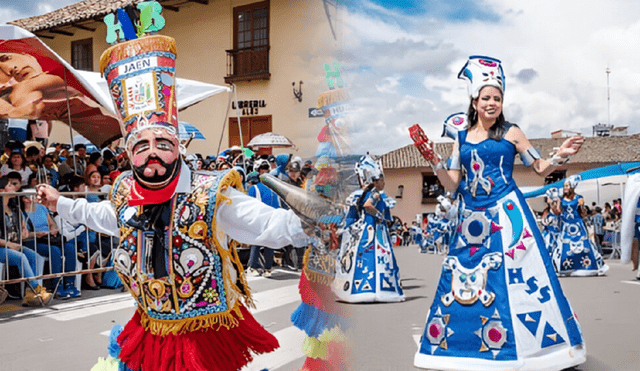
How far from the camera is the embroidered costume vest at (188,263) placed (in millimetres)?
2662

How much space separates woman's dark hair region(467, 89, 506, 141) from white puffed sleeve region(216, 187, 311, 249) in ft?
6.92

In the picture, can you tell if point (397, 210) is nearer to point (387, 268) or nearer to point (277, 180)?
point (387, 268)

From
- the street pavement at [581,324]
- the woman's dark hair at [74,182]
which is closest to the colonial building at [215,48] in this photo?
the woman's dark hair at [74,182]

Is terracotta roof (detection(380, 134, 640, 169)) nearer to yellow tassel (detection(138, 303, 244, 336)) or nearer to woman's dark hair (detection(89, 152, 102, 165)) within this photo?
woman's dark hair (detection(89, 152, 102, 165))

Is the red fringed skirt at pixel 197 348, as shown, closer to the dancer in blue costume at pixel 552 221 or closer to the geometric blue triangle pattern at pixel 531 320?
the geometric blue triangle pattern at pixel 531 320

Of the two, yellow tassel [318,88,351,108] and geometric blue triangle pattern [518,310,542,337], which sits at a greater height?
yellow tassel [318,88,351,108]

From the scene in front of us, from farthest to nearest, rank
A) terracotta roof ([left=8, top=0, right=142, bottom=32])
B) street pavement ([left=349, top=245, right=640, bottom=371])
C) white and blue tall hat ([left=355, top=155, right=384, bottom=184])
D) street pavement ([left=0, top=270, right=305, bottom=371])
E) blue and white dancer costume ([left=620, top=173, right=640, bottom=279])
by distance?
1. terracotta roof ([left=8, top=0, right=142, bottom=32])
2. white and blue tall hat ([left=355, top=155, right=384, bottom=184])
3. blue and white dancer costume ([left=620, top=173, right=640, bottom=279])
4. street pavement ([left=0, top=270, right=305, bottom=371])
5. street pavement ([left=349, top=245, right=640, bottom=371])

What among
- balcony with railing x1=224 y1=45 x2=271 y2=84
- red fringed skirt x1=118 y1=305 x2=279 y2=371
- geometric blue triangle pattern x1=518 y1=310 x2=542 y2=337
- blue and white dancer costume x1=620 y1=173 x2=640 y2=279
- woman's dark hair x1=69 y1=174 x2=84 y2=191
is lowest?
geometric blue triangle pattern x1=518 y1=310 x2=542 y2=337

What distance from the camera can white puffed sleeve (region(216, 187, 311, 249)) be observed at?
7.80ft

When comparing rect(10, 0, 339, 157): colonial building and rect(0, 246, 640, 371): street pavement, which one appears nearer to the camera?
rect(0, 246, 640, 371): street pavement

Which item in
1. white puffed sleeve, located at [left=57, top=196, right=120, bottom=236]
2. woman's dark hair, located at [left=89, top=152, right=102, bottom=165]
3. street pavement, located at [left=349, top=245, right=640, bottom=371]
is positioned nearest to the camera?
white puffed sleeve, located at [left=57, top=196, right=120, bottom=236]

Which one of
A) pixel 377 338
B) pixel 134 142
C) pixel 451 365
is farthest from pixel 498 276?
pixel 134 142

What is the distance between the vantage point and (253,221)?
101 inches

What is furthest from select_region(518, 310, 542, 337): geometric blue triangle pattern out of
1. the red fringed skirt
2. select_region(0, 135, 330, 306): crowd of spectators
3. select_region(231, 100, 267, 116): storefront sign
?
select_region(231, 100, 267, 116): storefront sign
